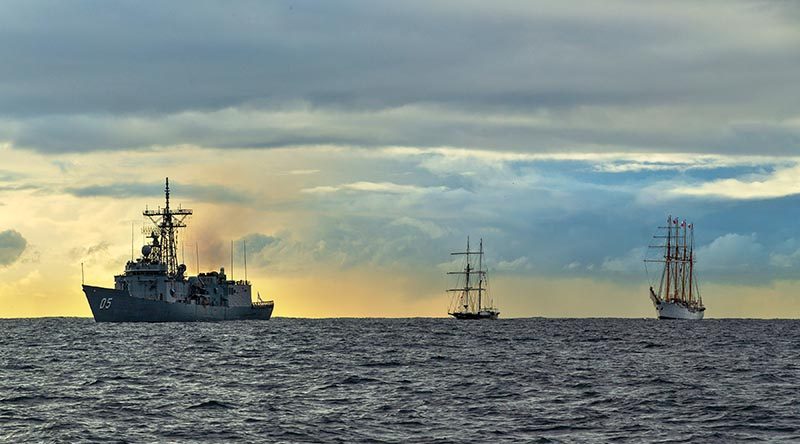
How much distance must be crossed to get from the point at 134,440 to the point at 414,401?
14335 mm

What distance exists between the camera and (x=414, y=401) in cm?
4319

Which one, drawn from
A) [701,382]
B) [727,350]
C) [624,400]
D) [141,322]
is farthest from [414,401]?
[141,322]

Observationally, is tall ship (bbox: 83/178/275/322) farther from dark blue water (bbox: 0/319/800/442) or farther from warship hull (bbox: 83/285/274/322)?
dark blue water (bbox: 0/319/800/442)

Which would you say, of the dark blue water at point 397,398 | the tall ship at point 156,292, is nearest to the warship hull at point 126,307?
the tall ship at point 156,292

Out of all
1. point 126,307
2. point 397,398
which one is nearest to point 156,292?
point 126,307

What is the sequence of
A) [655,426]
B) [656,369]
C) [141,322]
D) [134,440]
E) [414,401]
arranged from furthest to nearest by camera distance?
1. [141,322]
2. [656,369]
3. [414,401]
4. [655,426]
5. [134,440]

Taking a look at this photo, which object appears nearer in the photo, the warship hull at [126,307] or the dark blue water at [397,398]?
the dark blue water at [397,398]

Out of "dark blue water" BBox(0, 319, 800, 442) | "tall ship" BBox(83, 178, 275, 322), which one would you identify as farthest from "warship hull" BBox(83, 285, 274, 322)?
"dark blue water" BBox(0, 319, 800, 442)

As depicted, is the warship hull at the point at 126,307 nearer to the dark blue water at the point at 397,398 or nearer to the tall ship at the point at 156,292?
the tall ship at the point at 156,292

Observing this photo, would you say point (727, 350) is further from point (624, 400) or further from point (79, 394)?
point (79, 394)

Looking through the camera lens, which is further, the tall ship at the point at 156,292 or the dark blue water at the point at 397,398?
the tall ship at the point at 156,292

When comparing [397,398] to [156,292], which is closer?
[397,398]

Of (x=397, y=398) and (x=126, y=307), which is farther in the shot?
(x=126, y=307)

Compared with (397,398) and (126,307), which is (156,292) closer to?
(126,307)
